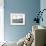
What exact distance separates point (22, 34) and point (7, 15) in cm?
97

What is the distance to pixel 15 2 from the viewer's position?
5332 millimetres

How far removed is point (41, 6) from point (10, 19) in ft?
4.33

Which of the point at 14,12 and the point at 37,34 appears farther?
the point at 14,12

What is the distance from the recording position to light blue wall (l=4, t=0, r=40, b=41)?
5.32 meters

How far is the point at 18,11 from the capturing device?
210 inches

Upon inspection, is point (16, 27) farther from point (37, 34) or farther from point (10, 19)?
point (37, 34)

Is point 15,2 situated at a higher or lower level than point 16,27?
higher

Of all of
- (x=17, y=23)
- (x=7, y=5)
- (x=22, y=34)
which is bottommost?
(x=22, y=34)

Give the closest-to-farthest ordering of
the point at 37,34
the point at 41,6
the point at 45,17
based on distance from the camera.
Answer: the point at 37,34
the point at 45,17
the point at 41,6

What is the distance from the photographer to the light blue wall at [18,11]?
5.32 metres

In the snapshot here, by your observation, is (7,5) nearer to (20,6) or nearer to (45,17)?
(20,6)

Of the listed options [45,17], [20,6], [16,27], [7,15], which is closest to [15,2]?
[20,6]

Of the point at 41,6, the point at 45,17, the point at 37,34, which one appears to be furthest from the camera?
the point at 41,6

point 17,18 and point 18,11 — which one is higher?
point 18,11
